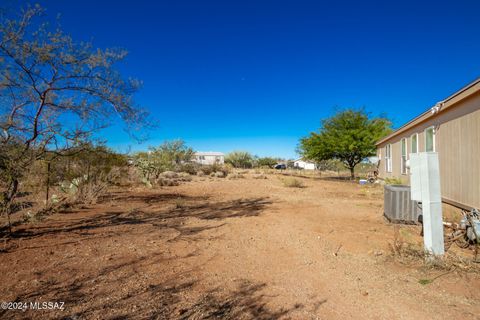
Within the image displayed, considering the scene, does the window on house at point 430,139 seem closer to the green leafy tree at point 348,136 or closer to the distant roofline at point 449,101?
the distant roofline at point 449,101

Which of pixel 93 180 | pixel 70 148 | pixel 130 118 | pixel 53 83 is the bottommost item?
pixel 93 180

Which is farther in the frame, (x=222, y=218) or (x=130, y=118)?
(x=222, y=218)

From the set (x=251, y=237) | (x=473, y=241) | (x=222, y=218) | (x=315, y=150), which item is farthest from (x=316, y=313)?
(x=315, y=150)

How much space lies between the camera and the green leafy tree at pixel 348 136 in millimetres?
19250

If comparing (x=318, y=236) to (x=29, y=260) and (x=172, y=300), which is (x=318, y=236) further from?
(x=29, y=260)

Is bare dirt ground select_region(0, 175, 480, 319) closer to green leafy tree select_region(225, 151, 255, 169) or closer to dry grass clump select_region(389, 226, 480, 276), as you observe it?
dry grass clump select_region(389, 226, 480, 276)

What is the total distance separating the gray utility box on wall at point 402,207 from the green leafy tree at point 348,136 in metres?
13.6

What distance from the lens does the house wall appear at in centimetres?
616

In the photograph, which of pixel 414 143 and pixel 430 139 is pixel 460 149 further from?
pixel 414 143

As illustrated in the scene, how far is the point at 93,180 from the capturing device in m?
8.60

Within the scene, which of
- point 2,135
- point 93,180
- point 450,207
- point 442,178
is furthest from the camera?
point 93,180

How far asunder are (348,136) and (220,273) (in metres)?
17.9

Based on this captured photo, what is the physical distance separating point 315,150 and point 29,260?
62.8 feet

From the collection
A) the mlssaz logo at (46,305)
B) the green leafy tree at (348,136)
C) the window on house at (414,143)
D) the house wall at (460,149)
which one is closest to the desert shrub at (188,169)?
the green leafy tree at (348,136)
